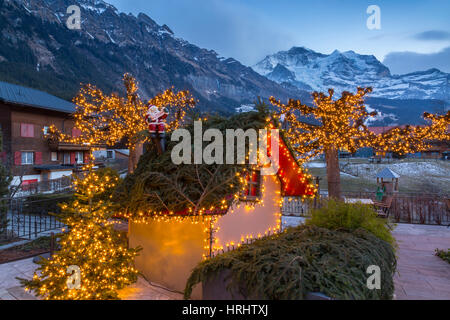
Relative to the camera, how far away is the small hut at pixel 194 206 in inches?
203

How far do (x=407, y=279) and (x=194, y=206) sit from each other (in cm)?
574

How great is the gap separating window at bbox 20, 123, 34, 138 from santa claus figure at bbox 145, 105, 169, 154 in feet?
99.1

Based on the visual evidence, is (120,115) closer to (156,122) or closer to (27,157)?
(156,122)

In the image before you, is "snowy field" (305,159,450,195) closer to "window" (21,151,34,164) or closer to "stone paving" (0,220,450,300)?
"stone paving" (0,220,450,300)

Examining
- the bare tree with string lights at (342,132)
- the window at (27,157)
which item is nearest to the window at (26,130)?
the window at (27,157)

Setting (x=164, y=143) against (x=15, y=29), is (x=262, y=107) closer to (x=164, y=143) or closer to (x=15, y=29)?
(x=164, y=143)

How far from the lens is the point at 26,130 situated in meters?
28.6

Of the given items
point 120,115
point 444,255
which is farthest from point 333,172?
point 120,115

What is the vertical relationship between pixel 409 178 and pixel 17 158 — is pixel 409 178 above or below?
below

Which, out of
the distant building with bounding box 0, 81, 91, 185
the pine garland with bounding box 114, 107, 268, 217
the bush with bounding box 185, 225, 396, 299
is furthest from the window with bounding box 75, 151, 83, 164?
the bush with bounding box 185, 225, 396, 299

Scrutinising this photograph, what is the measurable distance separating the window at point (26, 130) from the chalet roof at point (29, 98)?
268cm

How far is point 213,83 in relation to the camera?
181 metres
